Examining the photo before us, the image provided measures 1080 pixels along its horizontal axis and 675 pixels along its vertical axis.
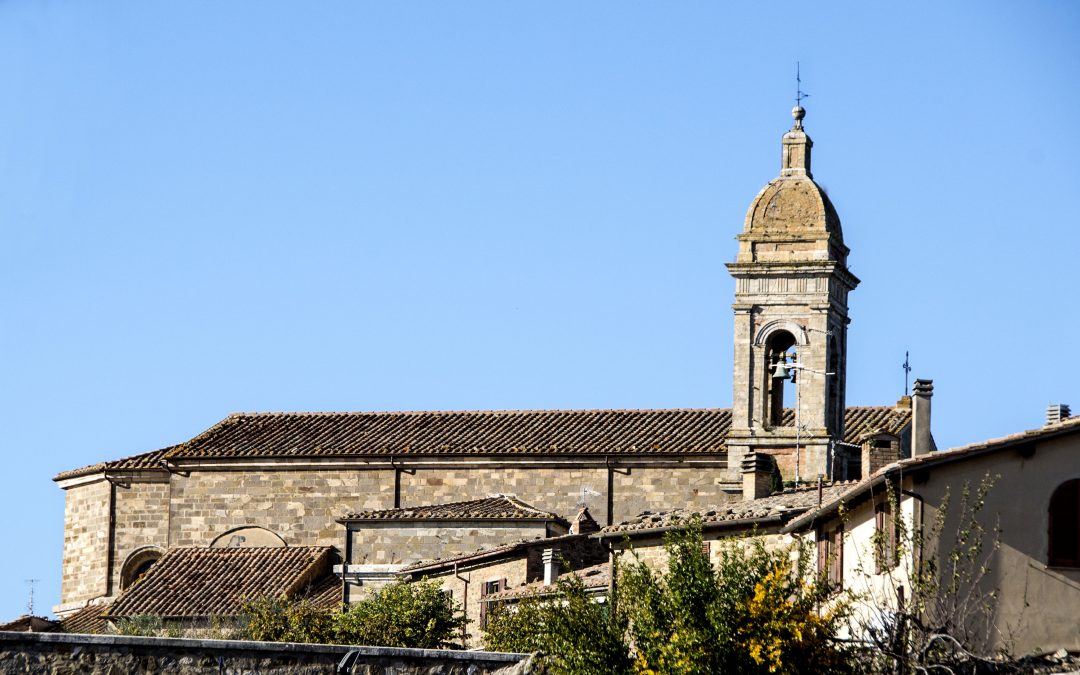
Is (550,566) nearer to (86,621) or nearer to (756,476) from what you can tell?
(756,476)

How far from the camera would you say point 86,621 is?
45344 mm

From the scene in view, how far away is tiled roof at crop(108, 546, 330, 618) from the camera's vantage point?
42.6 metres

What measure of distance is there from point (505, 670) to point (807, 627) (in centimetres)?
314

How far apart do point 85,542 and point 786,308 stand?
55.6ft

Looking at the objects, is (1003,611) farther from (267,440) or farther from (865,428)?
(267,440)

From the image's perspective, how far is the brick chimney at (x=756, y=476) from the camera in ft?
129

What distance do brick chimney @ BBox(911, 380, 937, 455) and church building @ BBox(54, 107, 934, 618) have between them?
11972 millimetres

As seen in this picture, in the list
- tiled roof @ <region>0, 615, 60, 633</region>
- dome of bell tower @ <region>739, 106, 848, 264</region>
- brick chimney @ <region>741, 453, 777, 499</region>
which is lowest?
tiled roof @ <region>0, 615, 60, 633</region>

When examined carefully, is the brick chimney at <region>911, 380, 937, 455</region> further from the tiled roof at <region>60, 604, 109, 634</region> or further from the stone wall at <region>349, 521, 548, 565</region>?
the tiled roof at <region>60, 604, 109, 634</region>

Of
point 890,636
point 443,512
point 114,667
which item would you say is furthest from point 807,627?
point 443,512

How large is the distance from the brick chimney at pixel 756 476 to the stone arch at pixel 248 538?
434 inches

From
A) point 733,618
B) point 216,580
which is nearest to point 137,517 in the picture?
point 216,580

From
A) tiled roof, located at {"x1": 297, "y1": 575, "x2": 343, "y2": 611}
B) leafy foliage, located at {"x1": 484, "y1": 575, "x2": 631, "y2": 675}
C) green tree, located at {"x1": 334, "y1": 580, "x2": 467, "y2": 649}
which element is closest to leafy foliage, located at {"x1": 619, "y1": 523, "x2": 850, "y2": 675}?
leafy foliage, located at {"x1": 484, "y1": 575, "x2": 631, "y2": 675}

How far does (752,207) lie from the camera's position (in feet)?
146
